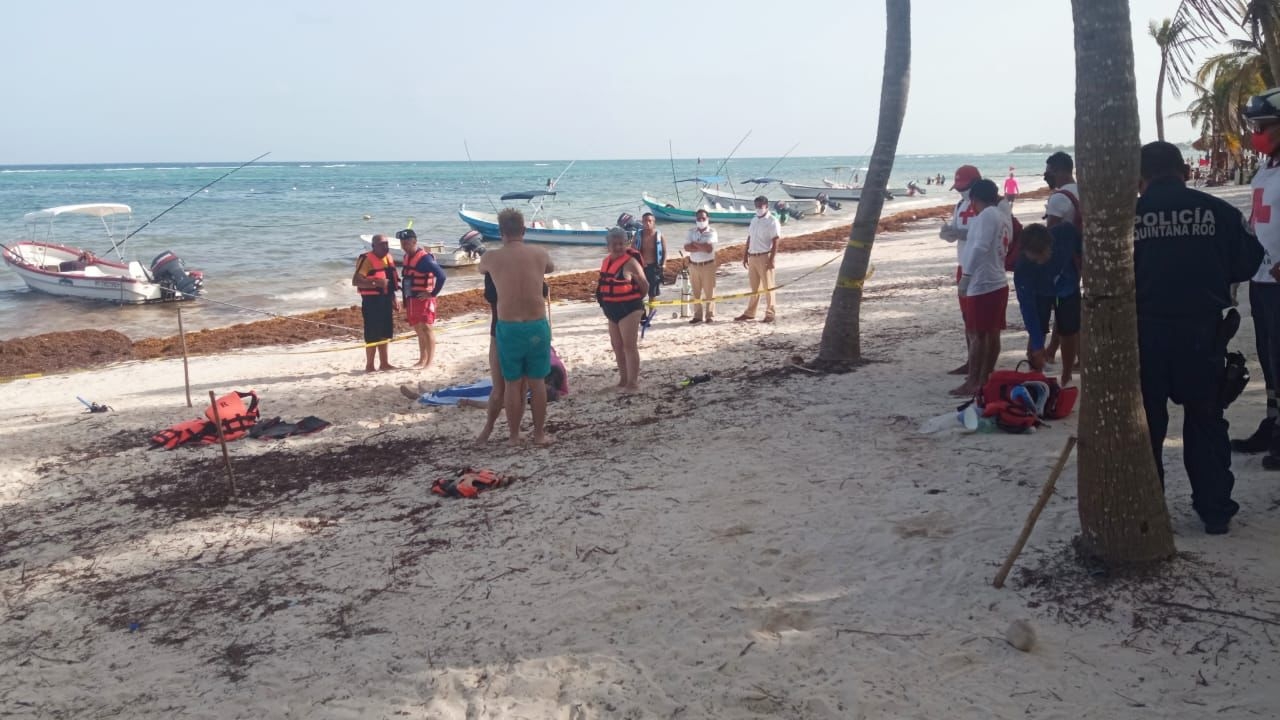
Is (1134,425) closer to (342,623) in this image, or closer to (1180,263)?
(1180,263)

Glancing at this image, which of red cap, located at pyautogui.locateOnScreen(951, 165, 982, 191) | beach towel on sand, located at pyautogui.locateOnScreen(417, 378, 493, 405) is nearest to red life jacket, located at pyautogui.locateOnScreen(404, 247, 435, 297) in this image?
beach towel on sand, located at pyautogui.locateOnScreen(417, 378, 493, 405)

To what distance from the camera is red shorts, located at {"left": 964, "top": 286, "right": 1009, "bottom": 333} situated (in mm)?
6699

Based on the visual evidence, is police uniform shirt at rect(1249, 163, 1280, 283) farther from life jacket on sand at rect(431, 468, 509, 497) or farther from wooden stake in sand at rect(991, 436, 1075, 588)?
life jacket on sand at rect(431, 468, 509, 497)

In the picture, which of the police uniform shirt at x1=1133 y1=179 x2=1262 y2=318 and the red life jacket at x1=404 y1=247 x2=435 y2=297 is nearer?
the police uniform shirt at x1=1133 y1=179 x2=1262 y2=318

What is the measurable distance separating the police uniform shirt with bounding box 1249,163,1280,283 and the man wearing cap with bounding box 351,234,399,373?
8.14m

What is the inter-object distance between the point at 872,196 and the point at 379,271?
18.0 ft

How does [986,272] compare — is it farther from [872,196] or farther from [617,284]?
[617,284]

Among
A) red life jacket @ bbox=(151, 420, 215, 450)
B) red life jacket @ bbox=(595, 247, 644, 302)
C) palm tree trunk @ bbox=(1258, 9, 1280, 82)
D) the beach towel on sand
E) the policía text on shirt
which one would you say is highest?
palm tree trunk @ bbox=(1258, 9, 1280, 82)

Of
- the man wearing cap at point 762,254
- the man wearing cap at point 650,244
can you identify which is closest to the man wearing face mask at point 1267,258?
the man wearing cap at point 762,254

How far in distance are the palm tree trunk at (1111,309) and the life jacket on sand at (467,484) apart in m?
3.56

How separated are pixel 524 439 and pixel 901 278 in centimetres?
1084

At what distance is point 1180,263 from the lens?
389cm

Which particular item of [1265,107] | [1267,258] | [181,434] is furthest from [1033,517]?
[181,434]

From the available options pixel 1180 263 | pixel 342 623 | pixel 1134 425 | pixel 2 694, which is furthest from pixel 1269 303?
pixel 2 694
